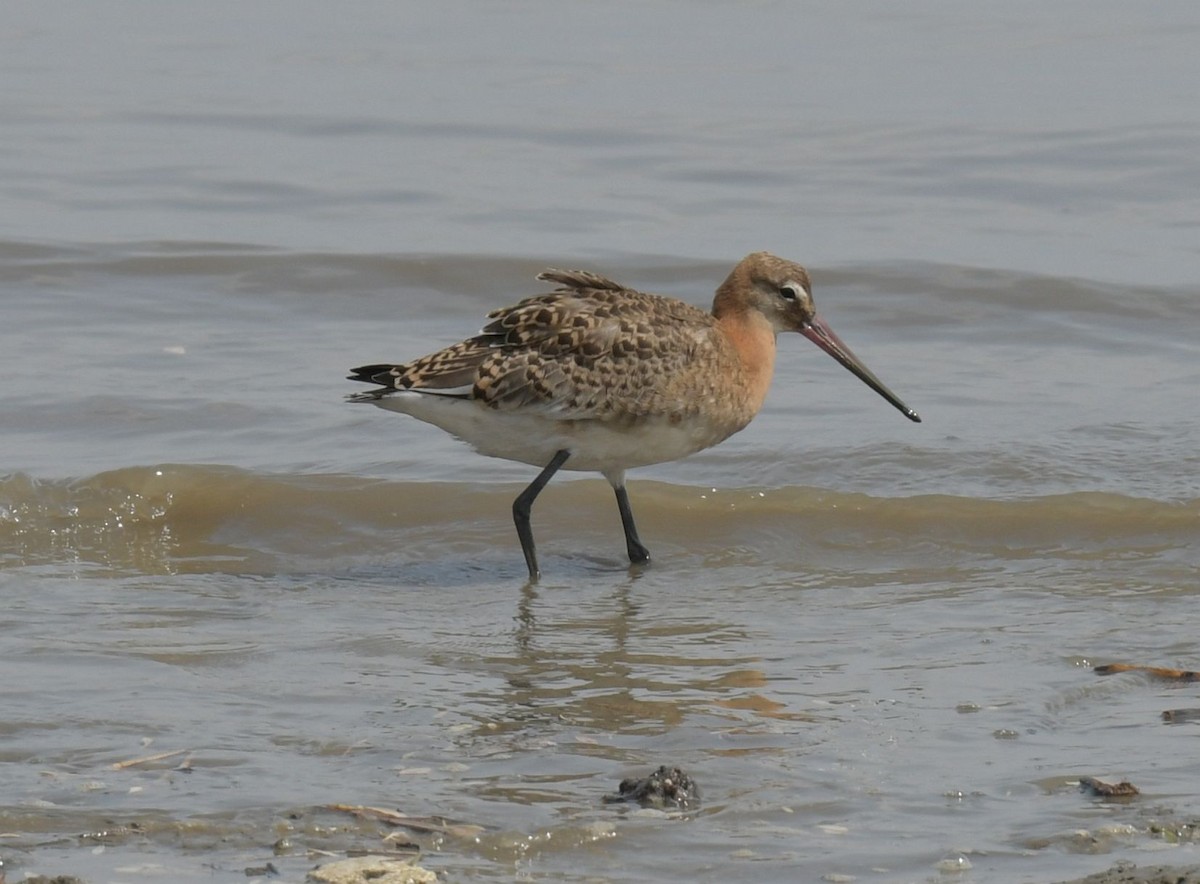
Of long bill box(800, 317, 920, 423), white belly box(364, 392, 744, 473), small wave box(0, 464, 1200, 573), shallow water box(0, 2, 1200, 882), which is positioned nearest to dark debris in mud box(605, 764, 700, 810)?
shallow water box(0, 2, 1200, 882)

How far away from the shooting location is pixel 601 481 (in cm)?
1032

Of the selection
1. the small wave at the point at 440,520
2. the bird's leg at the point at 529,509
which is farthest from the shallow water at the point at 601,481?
the bird's leg at the point at 529,509

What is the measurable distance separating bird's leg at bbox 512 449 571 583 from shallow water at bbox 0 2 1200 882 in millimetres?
235

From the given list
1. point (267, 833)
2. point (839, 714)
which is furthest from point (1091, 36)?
point (267, 833)

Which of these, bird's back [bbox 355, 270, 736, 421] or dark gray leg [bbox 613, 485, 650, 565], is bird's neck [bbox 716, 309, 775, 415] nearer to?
bird's back [bbox 355, 270, 736, 421]

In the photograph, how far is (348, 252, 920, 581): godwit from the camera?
879cm

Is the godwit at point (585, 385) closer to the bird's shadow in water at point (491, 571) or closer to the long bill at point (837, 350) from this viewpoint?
the bird's shadow in water at point (491, 571)

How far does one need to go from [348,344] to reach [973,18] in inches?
499

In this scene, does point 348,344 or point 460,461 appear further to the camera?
point 348,344

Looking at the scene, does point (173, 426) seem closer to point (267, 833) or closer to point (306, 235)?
point (306, 235)

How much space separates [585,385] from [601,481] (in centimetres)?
159

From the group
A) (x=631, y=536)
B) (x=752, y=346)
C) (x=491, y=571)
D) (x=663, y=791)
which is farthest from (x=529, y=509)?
(x=663, y=791)

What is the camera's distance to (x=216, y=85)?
2128 cm

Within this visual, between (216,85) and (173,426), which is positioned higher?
(216,85)
